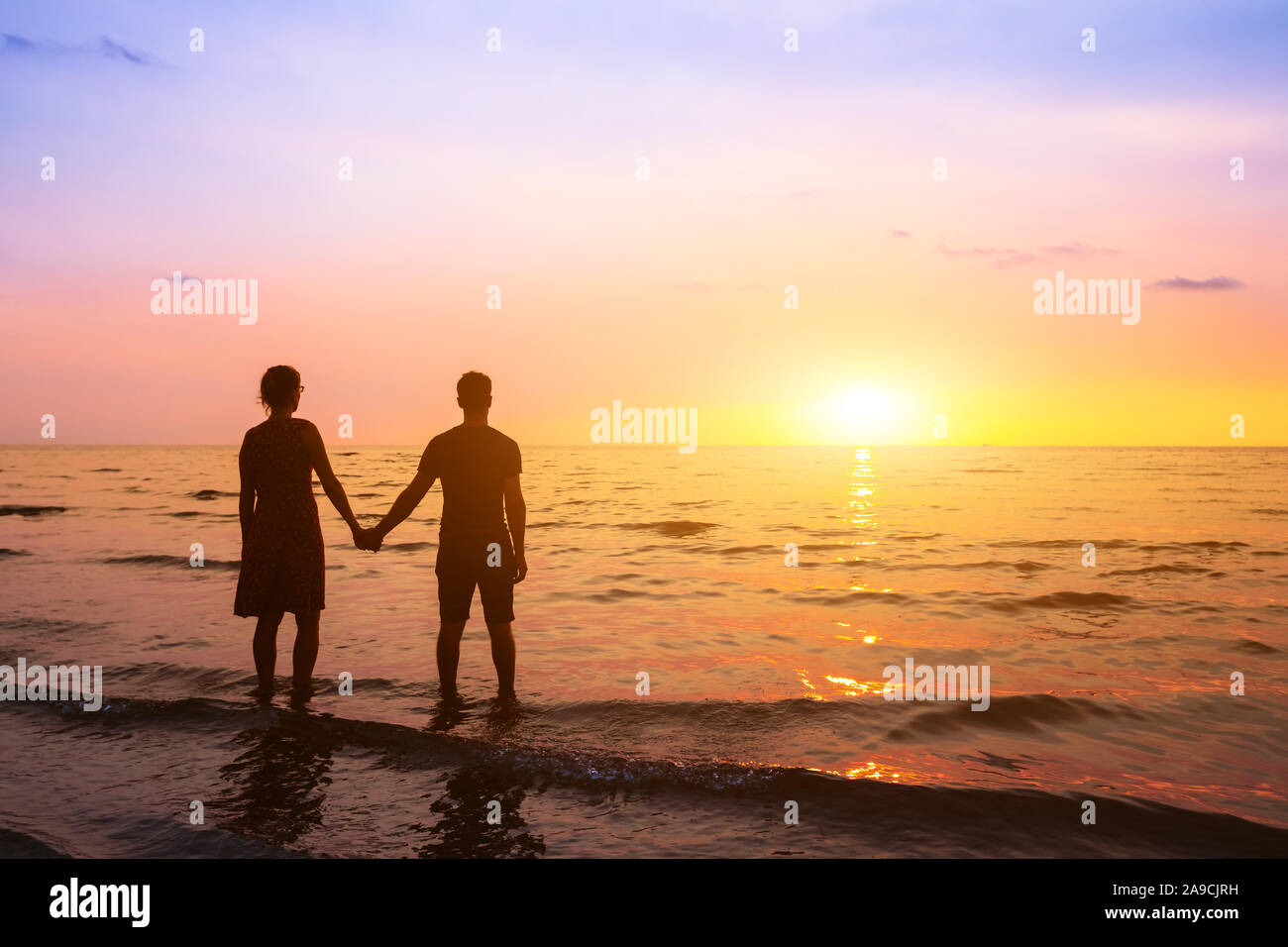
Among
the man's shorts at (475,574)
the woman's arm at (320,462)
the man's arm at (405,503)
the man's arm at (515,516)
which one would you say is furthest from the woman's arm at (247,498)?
the man's arm at (515,516)

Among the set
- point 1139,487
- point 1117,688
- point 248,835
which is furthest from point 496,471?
point 1139,487

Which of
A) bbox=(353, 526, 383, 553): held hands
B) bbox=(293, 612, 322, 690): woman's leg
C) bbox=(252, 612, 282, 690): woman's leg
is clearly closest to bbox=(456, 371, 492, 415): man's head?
bbox=(353, 526, 383, 553): held hands

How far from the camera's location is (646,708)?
21.8 feet

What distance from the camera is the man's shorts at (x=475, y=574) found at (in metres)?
6.45

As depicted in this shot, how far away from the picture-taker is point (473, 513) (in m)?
6.45

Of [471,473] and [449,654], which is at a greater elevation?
[471,473]

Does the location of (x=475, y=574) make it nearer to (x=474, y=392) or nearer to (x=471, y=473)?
(x=471, y=473)

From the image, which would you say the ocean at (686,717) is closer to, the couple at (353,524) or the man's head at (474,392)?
the couple at (353,524)

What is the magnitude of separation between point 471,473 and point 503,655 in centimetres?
150

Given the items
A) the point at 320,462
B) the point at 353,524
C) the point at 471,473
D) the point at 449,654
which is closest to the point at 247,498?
the point at 320,462

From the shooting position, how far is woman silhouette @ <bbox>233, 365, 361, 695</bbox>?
20.4 feet

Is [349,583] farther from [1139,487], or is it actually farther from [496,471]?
[1139,487]

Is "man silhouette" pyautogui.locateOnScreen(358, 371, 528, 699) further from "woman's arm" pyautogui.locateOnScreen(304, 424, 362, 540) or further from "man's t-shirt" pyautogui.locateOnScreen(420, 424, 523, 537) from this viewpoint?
"woman's arm" pyautogui.locateOnScreen(304, 424, 362, 540)
